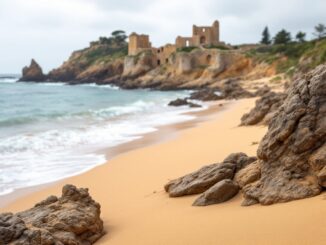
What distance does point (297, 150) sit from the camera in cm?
581

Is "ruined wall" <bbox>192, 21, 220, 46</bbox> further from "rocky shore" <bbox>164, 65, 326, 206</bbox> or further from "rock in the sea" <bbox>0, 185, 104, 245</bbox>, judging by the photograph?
"rock in the sea" <bbox>0, 185, 104, 245</bbox>

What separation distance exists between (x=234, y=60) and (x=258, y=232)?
197ft

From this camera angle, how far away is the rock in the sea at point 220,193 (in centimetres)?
640

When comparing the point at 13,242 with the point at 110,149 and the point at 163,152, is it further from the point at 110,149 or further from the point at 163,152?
the point at 110,149

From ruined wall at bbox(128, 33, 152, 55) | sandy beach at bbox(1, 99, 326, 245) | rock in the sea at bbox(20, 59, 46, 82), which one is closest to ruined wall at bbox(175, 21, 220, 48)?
ruined wall at bbox(128, 33, 152, 55)

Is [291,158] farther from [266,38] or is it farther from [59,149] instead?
[266,38]

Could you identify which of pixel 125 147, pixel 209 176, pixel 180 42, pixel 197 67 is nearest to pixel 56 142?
pixel 125 147

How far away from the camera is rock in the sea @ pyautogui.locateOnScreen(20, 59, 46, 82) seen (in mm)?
97562

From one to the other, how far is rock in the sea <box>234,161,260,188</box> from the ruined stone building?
66108 mm

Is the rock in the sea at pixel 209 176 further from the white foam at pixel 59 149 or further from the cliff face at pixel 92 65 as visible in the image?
the cliff face at pixel 92 65

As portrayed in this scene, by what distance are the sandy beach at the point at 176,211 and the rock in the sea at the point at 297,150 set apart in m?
0.25

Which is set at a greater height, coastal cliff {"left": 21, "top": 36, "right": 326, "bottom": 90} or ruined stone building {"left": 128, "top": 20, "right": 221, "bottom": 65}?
ruined stone building {"left": 128, "top": 20, "right": 221, "bottom": 65}

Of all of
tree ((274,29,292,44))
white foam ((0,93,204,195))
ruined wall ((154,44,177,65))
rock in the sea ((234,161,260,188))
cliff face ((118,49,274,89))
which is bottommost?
white foam ((0,93,204,195))

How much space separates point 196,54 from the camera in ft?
218
